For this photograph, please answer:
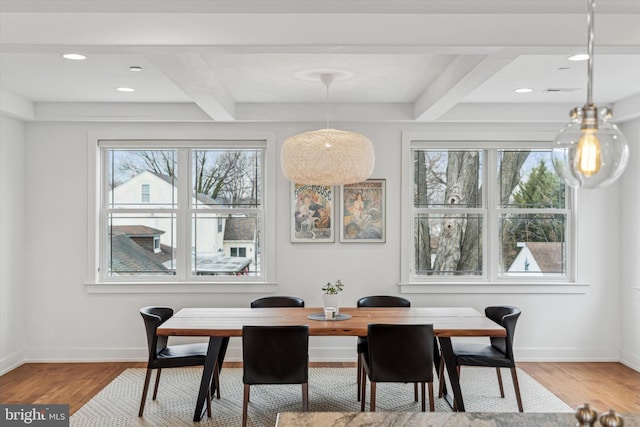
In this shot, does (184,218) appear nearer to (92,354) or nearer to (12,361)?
(92,354)

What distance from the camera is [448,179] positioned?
Result: 5.84 m

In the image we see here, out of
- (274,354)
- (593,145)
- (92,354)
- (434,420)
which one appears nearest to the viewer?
(593,145)

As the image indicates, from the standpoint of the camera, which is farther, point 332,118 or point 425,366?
point 332,118

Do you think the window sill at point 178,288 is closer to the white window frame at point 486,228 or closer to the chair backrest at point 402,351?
the white window frame at point 486,228

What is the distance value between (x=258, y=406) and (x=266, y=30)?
2.75 meters

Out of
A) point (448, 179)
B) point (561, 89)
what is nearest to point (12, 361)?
point (448, 179)

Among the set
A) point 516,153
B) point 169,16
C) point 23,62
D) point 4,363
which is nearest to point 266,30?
point 169,16

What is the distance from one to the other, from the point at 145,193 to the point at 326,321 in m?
2.66

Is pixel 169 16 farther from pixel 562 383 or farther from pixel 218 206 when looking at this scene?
pixel 562 383

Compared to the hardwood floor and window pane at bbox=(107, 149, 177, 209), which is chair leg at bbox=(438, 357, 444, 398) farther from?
window pane at bbox=(107, 149, 177, 209)

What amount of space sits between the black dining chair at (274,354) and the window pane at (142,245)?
2.40 m

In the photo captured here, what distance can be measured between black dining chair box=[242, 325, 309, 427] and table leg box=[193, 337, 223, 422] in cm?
39

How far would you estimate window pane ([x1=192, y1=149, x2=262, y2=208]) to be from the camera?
5.80 meters

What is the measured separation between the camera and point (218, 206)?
5.79 meters
